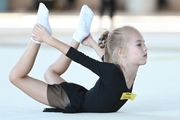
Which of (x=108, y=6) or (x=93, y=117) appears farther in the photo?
(x=108, y=6)

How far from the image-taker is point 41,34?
98.1 inches

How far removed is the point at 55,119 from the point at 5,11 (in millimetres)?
10050

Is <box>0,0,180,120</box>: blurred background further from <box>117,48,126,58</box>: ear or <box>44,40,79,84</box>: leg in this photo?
<box>117,48,126,58</box>: ear

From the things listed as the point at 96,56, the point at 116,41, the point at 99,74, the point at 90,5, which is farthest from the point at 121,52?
the point at 90,5

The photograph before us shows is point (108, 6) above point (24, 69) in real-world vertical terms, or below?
above

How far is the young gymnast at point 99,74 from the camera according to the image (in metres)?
2.36

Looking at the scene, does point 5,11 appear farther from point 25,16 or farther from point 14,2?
point 25,16

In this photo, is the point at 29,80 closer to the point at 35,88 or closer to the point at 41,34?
the point at 35,88

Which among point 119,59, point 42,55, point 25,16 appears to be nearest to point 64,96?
point 119,59

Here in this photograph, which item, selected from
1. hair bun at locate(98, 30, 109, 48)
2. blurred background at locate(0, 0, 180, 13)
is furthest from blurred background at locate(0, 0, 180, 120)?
hair bun at locate(98, 30, 109, 48)

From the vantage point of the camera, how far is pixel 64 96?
2.57m

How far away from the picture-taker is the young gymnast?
93.0 inches

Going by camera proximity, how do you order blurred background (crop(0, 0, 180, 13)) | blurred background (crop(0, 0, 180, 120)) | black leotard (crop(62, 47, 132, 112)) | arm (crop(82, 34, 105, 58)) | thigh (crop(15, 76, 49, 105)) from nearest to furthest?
black leotard (crop(62, 47, 132, 112)) → thigh (crop(15, 76, 49, 105)) → blurred background (crop(0, 0, 180, 120)) → arm (crop(82, 34, 105, 58)) → blurred background (crop(0, 0, 180, 13))

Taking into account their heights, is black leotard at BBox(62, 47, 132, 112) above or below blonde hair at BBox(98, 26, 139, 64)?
below
